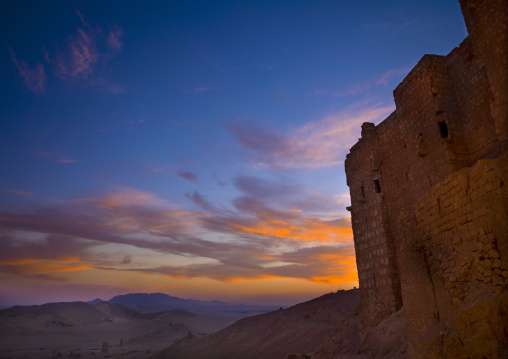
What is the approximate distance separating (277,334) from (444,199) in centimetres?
3081

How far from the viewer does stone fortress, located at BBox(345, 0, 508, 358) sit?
4.15 meters

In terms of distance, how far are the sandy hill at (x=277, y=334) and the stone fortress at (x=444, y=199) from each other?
48.6ft

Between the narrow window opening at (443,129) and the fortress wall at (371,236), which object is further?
the fortress wall at (371,236)

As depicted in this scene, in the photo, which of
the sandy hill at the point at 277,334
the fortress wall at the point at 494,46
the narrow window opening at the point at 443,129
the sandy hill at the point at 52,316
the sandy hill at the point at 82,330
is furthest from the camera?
the sandy hill at the point at 52,316

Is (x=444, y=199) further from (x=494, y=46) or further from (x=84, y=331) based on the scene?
(x=84, y=331)

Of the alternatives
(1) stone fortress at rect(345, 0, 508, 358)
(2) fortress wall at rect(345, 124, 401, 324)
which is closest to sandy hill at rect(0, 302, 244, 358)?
(2) fortress wall at rect(345, 124, 401, 324)

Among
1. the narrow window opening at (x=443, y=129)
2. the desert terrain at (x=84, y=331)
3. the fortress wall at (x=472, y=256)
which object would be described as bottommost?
the desert terrain at (x=84, y=331)

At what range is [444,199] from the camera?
208 inches

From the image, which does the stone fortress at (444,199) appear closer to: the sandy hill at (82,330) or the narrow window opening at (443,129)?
the narrow window opening at (443,129)

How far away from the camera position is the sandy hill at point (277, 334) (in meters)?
28.0

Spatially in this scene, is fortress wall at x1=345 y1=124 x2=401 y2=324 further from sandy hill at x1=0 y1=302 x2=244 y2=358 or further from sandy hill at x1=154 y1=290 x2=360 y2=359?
sandy hill at x1=0 y1=302 x2=244 y2=358

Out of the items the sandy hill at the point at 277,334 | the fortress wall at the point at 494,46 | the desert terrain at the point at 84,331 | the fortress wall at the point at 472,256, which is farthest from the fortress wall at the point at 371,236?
the desert terrain at the point at 84,331

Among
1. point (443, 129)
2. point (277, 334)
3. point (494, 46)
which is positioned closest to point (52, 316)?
point (277, 334)

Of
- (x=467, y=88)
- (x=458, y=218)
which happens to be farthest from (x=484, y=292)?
(x=467, y=88)
